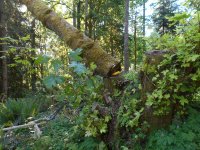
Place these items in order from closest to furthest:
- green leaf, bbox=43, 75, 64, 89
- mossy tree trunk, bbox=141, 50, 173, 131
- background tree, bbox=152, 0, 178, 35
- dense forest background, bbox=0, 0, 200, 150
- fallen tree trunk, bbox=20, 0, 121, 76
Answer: green leaf, bbox=43, 75, 64, 89 < dense forest background, bbox=0, 0, 200, 150 < mossy tree trunk, bbox=141, 50, 173, 131 < fallen tree trunk, bbox=20, 0, 121, 76 < background tree, bbox=152, 0, 178, 35

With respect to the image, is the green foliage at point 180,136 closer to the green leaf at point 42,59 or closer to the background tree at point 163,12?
the green leaf at point 42,59

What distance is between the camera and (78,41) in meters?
4.10

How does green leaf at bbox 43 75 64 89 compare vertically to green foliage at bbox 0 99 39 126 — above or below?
above

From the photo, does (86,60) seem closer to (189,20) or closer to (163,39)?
(163,39)

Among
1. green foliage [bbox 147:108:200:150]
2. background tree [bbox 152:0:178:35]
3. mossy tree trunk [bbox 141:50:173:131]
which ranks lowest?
green foliage [bbox 147:108:200:150]

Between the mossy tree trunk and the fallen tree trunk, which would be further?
the fallen tree trunk

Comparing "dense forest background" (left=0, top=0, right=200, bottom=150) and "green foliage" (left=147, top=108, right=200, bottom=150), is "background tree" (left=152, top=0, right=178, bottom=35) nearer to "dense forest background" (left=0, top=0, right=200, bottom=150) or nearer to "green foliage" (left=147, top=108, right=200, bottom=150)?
"dense forest background" (left=0, top=0, right=200, bottom=150)

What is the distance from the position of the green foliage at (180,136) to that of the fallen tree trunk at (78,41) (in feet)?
4.28

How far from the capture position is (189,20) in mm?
2748

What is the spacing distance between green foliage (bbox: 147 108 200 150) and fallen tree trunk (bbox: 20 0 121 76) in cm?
131

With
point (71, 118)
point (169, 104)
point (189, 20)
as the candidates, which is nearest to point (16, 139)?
point (71, 118)

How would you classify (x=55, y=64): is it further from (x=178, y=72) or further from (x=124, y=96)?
(x=178, y=72)

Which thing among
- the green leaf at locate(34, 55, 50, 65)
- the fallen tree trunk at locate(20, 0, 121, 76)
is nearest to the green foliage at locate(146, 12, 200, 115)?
the fallen tree trunk at locate(20, 0, 121, 76)

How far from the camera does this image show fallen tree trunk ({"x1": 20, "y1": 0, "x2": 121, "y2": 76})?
3.80 m
